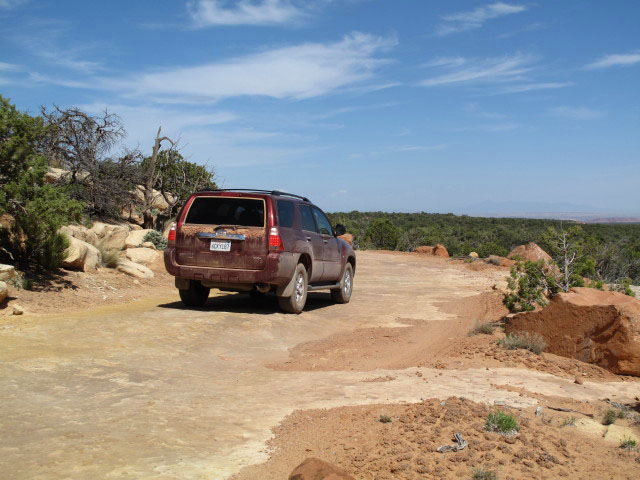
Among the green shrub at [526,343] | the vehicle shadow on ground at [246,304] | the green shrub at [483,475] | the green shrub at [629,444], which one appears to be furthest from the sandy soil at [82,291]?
the green shrub at [629,444]

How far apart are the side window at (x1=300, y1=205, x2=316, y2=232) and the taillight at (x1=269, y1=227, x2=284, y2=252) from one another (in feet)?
4.32

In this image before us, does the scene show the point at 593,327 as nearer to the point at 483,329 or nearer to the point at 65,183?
the point at 483,329

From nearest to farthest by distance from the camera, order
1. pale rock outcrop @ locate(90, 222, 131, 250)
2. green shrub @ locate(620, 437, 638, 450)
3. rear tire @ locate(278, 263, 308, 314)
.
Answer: green shrub @ locate(620, 437, 638, 450) < rear tire @ locate(278, 263, 308, 314) < pale rock outcrop @ locate(90, 222, 131, 250)

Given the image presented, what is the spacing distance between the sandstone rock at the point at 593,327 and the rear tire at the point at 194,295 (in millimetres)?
5680

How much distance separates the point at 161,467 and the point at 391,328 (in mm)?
7155

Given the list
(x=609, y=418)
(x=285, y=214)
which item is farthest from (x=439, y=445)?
(x=285, y=214)

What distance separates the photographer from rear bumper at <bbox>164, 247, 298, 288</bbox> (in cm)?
1020

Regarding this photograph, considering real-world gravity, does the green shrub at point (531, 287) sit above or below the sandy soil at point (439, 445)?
above

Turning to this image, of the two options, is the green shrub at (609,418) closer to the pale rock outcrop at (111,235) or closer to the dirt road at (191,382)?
the dirt road at (191,382)

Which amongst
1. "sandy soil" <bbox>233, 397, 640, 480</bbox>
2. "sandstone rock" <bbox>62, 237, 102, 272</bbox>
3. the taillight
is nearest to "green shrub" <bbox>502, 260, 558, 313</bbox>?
the taillight

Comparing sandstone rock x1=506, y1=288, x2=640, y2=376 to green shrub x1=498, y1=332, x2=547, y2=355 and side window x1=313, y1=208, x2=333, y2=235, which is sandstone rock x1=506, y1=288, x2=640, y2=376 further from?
side window x1=313, y1=208, x2=333, y2=235

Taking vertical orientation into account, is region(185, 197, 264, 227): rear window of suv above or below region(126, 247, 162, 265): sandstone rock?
above

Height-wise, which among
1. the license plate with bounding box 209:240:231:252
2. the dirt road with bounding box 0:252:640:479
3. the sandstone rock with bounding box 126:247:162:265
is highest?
the license plate with bounding box 209:240:231:252

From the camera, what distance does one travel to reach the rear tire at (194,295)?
36.5 ft
